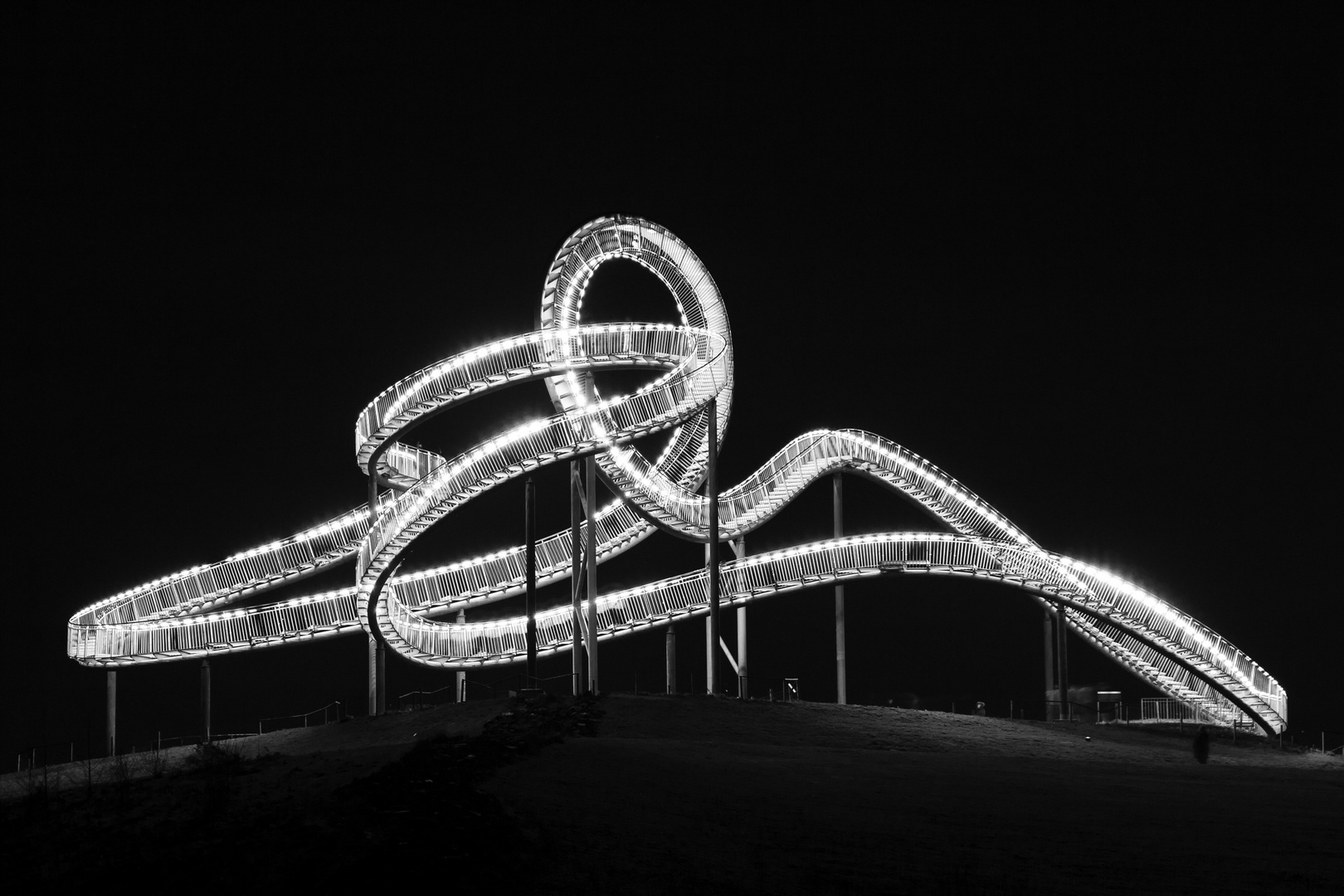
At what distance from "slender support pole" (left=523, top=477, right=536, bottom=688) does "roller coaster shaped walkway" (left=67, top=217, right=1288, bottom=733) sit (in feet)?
2.60

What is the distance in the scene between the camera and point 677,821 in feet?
69.8

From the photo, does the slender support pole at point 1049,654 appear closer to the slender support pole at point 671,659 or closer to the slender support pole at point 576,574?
the slender support pole at point 671,659

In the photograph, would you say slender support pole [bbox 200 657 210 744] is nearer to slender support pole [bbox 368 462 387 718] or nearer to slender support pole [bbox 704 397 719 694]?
slender support pole [bbox 368 462 387 718]

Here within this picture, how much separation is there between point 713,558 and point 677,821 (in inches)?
784

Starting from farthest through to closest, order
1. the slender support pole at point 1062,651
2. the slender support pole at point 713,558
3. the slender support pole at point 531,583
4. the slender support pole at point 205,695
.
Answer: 1. the slender support pole at point 1062,651
2. the slender support pole at point 205,695
3. the slender support pole at point 713,558
4. the slender support pole at point 531,583

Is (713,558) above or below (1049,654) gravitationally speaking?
above

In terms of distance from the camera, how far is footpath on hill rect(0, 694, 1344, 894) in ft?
60.2

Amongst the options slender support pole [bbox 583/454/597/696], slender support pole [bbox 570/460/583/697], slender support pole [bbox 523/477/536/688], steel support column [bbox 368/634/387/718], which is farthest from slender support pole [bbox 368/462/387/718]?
slender support pole [bbox 583/454/597/696]

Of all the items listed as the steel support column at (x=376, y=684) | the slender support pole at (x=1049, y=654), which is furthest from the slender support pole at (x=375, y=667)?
the slender support pole at (x=1049, y=654)

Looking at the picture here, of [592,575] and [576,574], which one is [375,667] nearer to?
[576,574]

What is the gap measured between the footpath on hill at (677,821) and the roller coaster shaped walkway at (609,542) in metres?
10.6

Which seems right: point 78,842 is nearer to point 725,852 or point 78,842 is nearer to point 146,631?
point 725,852

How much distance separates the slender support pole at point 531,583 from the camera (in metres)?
37.8

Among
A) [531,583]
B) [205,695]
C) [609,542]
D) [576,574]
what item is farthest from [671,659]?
[205,695]
